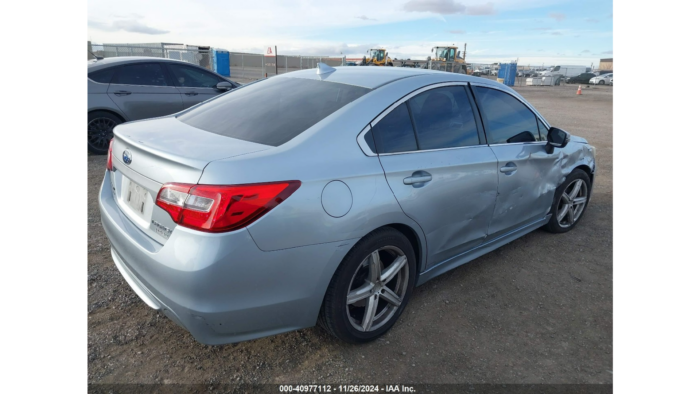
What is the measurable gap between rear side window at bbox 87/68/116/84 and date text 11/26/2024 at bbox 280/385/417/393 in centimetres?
640

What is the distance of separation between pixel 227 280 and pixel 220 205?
0.35m

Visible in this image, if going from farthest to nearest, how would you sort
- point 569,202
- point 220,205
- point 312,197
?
1. point 569,202
2. point 312,197
3. point 220,205

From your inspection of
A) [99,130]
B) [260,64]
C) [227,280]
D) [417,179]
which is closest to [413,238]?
[417,179]

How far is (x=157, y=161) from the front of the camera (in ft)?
6.92

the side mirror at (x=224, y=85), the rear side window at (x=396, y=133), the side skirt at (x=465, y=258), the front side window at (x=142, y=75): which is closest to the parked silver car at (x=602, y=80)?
the side mirror at (x=224, y=85)

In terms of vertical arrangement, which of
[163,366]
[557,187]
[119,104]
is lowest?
[163,366]

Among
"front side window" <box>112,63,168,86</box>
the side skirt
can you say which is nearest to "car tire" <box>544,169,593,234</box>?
the side skirt

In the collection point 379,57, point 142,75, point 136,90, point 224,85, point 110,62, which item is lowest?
point 136,90

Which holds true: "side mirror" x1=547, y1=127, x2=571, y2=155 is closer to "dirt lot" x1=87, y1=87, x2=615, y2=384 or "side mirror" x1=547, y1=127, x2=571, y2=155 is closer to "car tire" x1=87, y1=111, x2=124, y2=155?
"dirt lot" x1=87, y1=87, x2=615, y2=384

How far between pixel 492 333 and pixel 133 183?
2421 mm

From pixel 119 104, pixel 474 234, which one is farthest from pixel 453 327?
pixel 119 104

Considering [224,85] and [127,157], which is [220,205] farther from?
[224,85]
